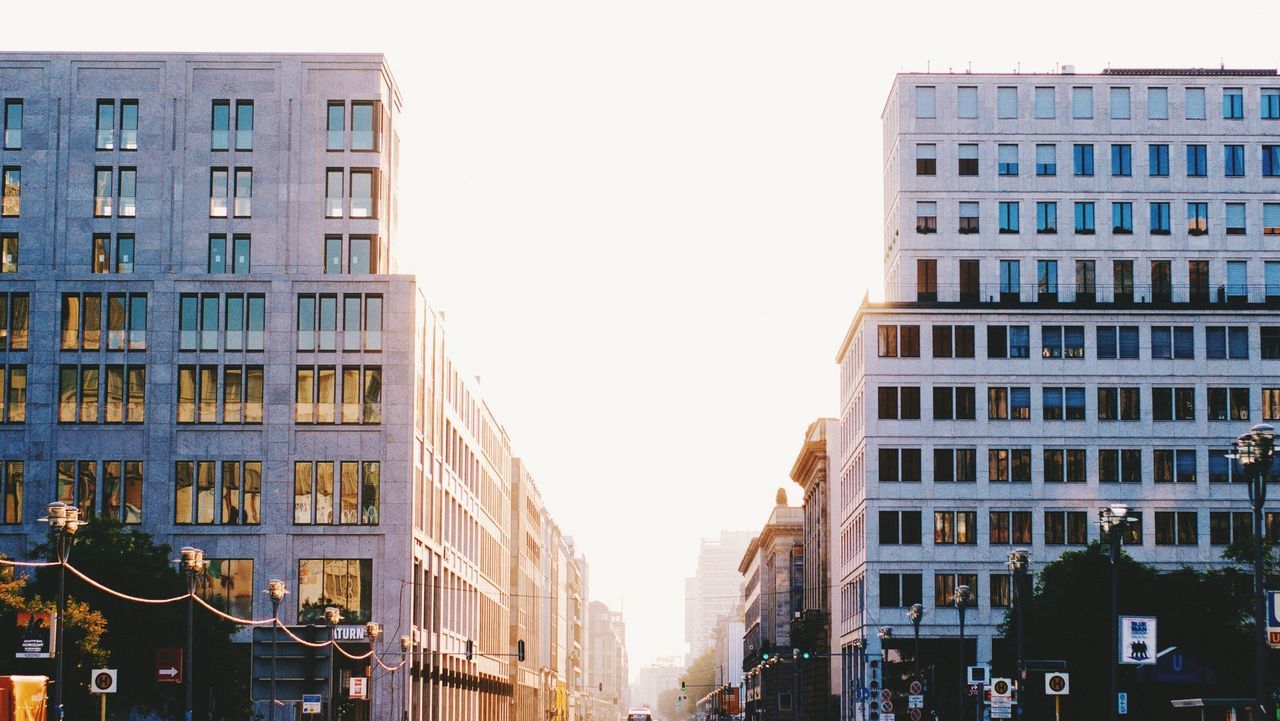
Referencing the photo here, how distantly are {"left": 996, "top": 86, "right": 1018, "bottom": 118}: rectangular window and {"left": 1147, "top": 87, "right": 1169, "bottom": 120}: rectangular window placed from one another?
7.86 metres

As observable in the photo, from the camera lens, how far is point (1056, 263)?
335 ft

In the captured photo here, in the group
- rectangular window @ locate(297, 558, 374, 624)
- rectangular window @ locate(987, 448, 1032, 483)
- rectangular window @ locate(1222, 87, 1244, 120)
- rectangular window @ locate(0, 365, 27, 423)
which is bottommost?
rectangular window @ locate(297, 558, 374, 624)

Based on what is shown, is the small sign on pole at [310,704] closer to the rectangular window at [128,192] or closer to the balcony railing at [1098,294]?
the rectangular window at [128,192]

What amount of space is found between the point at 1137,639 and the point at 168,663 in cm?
2933

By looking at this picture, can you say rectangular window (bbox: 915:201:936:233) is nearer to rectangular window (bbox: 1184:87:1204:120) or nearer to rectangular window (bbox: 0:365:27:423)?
rectangular window (bbox: 1184:87:1204:120)

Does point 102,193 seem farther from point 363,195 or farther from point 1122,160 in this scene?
point 1122,160

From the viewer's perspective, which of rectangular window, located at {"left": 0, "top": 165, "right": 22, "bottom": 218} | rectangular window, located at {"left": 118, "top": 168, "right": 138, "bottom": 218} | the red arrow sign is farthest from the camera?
rectangular window, located at {"left": 118, "top": 168, "right": 138, "bottom": 218}

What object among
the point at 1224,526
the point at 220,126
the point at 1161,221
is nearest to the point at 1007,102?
the point at 1161,221

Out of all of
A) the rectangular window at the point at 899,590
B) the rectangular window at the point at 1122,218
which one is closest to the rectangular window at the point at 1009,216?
the rectangular window at the point at 1122,218

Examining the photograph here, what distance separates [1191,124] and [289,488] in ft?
187

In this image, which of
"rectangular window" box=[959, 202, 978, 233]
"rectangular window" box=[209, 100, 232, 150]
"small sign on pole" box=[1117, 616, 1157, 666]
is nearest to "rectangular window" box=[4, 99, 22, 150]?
"rectangular window" box=[209, 100, 232, 150]

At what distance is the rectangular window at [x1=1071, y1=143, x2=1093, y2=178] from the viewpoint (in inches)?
4038

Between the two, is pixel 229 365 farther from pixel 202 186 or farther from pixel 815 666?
pixel 815 666

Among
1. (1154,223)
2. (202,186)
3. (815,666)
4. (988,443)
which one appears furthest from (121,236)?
(815,666)
